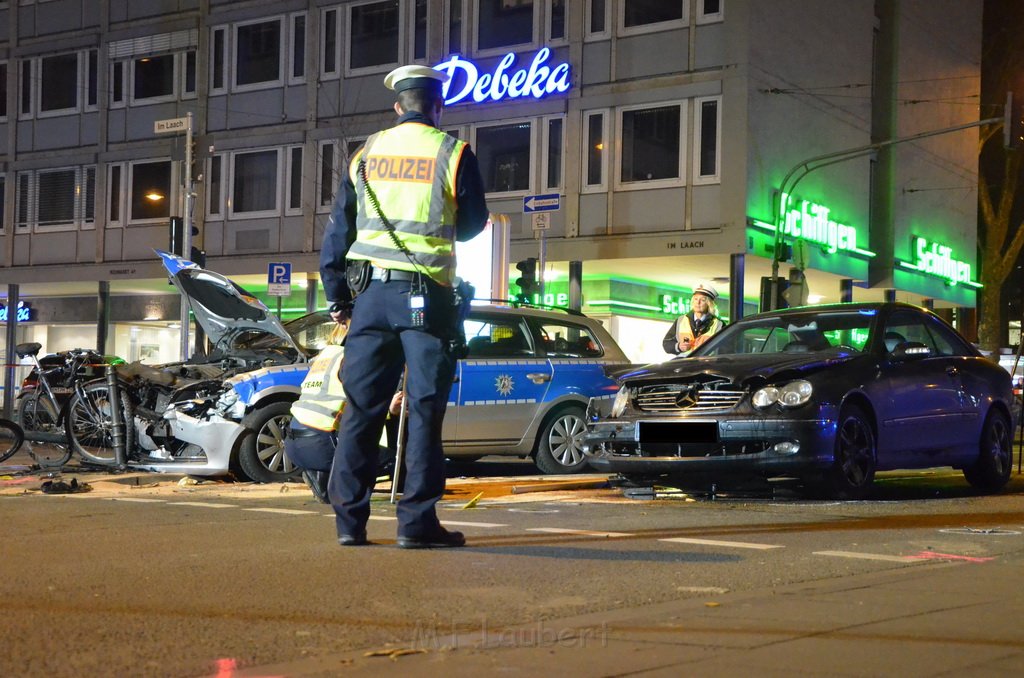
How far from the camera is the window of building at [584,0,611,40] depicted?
96.3 ft

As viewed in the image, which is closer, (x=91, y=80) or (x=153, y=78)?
(x=153, y=78)

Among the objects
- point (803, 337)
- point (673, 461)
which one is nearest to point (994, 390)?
point (803, 337)

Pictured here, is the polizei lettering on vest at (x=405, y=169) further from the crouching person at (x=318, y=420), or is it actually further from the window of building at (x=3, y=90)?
the window of building at (x=3, y=90)

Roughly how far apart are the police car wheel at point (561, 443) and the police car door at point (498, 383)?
0.28 meters

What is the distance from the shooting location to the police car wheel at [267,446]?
38.6 ft

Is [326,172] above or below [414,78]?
above

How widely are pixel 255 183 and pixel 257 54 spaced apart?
3.13m

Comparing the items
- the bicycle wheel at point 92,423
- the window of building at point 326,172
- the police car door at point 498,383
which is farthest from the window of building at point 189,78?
the police car door at point 498,383

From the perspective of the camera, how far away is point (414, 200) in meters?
6.16

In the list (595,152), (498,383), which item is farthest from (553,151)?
(498,383)

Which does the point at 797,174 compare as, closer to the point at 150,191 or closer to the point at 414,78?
the point at 150,191

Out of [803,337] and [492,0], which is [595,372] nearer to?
[803,337]

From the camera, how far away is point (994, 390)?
456 inches

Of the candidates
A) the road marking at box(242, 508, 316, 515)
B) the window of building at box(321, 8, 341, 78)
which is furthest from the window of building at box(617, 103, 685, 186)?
the road marking at box(242, 508, 316, 515)
